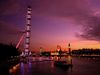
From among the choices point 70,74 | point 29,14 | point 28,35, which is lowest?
point 70,74

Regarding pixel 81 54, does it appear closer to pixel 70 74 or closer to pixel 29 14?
A: pixel 29 14

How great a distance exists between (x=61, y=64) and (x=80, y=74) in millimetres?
24499

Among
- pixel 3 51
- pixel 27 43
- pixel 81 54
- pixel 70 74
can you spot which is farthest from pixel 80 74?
pixel 81 54

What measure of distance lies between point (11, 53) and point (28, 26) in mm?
24349

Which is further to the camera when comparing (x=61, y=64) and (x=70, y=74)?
(x=61, y=64)

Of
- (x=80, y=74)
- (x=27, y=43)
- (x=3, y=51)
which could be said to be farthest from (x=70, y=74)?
(x=27, y=43)

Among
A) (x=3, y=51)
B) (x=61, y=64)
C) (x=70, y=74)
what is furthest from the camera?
(x=61, y=64)

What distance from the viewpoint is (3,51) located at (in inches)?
2029

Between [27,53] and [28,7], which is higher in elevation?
[28,7]

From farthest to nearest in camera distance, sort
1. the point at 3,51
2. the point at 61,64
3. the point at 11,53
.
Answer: the point at 61,64 → the point at 11,53 → the point at 3,51

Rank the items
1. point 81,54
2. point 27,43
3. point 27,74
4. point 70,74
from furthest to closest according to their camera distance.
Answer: point 81,54, point 27,43, point 70,74, point 27,74

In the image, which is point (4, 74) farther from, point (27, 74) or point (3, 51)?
point (3, 51)

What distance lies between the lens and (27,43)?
78812mm

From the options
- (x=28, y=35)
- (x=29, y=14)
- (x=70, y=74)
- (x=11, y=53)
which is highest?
(x=29, y=14)
